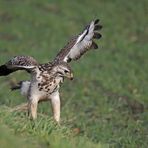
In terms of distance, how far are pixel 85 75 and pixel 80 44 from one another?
4854 millimetres

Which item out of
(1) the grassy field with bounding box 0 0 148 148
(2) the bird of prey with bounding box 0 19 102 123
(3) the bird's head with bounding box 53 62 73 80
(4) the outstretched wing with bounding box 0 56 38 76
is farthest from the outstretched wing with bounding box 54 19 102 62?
(1) the grassy field with bounding box 0 0 148 148

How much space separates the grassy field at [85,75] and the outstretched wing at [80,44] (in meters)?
0.96

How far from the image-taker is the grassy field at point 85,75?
7.99 metres

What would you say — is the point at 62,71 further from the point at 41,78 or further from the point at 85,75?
the point at 85,75

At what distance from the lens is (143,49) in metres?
18.3

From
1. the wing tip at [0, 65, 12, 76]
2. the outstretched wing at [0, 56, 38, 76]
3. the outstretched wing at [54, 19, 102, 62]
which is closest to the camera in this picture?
the outstretched wing at [0, 56, 38, 76]

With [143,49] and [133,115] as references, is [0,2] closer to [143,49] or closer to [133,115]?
[143,49]

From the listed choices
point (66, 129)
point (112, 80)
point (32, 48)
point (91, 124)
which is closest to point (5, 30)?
point (32, 48)

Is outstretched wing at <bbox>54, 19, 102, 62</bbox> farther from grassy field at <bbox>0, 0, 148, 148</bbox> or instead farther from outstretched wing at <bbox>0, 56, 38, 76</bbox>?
grassy field at <bbox>0, 0, 148, 148</bbox>

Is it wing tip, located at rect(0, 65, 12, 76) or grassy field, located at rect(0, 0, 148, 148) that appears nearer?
grassy field, located at rect(0, 0, 148, 148)

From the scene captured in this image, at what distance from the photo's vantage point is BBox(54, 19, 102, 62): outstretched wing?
405 inches

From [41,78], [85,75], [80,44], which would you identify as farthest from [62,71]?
[85,75]

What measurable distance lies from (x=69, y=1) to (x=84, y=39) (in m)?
12.2

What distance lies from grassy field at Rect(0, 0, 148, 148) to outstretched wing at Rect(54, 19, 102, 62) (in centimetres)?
96
